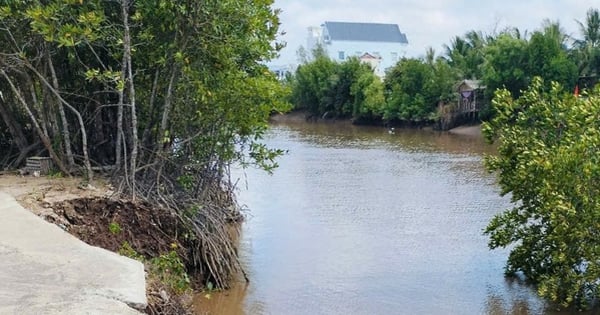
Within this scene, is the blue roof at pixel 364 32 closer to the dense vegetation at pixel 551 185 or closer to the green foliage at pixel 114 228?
the dense vegetation at pixel 551 185

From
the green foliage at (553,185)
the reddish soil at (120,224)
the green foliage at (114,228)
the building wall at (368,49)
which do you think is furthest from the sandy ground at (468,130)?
the building wall at (368,49)

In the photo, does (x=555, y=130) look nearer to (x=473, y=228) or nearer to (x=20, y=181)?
(x=473, y=228)

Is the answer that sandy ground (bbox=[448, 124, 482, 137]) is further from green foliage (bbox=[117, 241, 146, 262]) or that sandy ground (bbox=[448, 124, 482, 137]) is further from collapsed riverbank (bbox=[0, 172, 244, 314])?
green foliage (bbox=[117, 241, 146, 262])

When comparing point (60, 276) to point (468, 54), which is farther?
point (468, 54)

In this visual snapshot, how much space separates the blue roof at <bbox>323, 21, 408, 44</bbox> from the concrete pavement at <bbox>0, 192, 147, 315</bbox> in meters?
76.4

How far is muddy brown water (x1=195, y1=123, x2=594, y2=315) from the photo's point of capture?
8.92m

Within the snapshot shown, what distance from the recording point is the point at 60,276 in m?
4.86

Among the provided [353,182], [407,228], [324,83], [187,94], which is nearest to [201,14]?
[187,94]

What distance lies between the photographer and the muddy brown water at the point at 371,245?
892 cm

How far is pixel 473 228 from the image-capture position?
13180 mm

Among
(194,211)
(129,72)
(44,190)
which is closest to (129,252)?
(194,211)

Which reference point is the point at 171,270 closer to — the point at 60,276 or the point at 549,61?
the point at 60,276

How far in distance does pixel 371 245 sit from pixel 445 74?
1259 inches

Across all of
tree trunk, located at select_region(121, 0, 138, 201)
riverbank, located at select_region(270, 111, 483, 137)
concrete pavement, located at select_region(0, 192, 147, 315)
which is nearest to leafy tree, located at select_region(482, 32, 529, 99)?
riverbank, located at select_region(270, 111, 483, 137)
